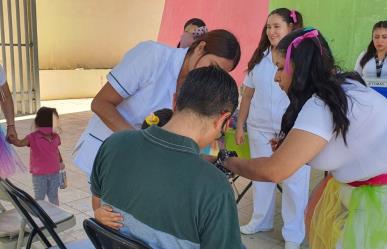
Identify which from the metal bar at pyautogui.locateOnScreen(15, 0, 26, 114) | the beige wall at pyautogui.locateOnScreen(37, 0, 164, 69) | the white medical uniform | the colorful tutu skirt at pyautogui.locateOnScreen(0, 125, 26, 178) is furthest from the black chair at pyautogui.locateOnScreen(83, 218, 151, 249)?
the beige wall at pyautogui.locateOnScreen(37, 0, 164, 69)

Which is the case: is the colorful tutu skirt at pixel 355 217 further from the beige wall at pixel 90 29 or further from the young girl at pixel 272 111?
the beige wall at pixel 90 29

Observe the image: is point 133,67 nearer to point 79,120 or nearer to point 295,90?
point 295,90

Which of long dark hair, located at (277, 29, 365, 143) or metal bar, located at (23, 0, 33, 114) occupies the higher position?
long dark hair, located at (277, 29, 365, 143)

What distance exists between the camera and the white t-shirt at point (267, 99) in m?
2.78

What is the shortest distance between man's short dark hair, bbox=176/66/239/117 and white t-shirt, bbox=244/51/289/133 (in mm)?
1633

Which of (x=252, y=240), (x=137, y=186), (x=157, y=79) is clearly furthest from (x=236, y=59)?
(x=252, y=240)

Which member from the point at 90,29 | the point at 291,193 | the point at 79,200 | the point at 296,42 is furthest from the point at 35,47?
the point at 296,42

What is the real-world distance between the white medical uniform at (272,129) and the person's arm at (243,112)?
78 mm

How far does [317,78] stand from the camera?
1472 mm

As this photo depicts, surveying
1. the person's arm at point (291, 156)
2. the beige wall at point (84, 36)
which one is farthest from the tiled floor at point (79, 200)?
the beige wall at point (84, 36)

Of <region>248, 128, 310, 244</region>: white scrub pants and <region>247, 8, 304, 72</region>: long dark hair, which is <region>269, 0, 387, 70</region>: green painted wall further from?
<region>248, 128, 310, 244</region>: white scrub pants

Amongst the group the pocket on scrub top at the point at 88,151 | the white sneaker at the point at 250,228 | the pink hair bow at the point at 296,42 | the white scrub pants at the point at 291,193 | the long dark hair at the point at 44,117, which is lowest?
the white sneaker at the point at 250,228

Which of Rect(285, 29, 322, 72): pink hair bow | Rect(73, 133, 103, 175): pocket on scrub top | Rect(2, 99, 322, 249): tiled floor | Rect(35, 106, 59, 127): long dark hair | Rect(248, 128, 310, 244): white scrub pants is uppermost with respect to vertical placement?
Result: Rect(285, 29, 322, 72): pink hair bow

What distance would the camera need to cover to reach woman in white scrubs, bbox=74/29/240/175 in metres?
1.73
